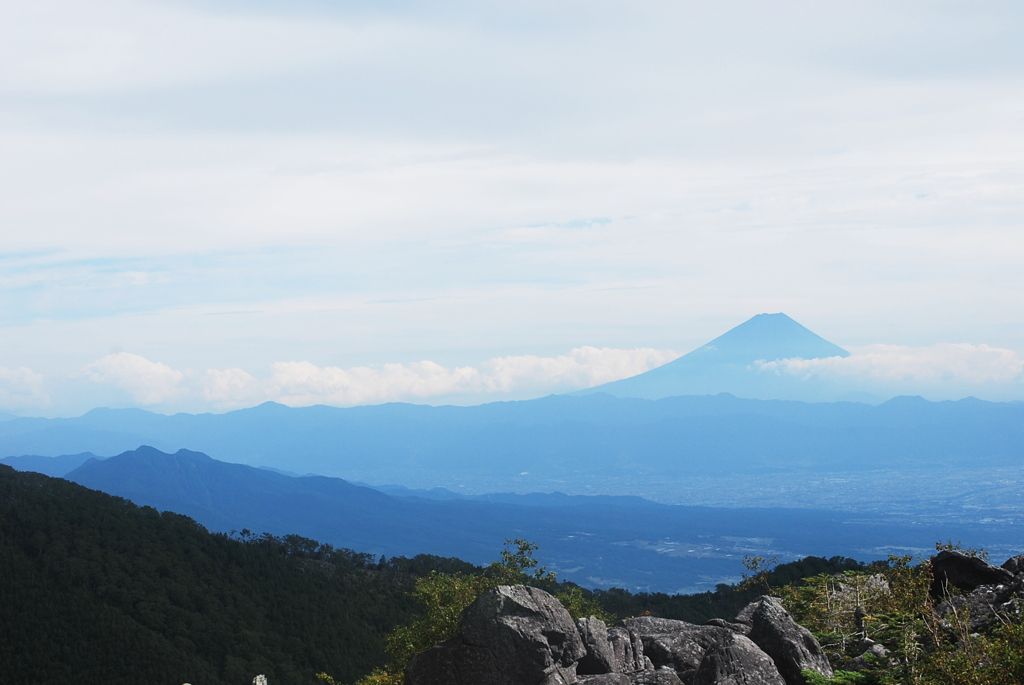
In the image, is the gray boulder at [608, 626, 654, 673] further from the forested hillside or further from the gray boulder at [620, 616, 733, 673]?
the forested hillside

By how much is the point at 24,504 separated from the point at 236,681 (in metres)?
55.3

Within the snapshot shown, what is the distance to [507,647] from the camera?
18.8 meters

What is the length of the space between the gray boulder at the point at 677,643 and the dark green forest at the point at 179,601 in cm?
6116

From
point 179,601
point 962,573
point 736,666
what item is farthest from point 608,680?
point 179,601

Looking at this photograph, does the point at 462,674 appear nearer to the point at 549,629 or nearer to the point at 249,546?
the point at 549,629

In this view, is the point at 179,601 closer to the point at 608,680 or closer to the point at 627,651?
the point at 627,651

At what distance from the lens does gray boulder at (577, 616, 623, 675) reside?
1936 centimetres

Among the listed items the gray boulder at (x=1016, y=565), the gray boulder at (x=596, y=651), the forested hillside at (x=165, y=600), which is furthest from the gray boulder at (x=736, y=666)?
the forested hillside at (x=165, y=600)

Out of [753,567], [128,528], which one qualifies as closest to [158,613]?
[128,528]

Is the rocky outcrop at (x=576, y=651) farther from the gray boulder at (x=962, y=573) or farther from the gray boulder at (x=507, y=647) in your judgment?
the gray boulder at (x=962, y=573)

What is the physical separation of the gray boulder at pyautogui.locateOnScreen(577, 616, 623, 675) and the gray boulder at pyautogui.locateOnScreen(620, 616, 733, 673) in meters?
1.63

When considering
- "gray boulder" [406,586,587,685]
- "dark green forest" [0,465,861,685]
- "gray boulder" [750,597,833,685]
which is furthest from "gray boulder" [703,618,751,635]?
"dark green forest" [0,465,861,685]

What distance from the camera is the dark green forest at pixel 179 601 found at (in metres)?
78.9

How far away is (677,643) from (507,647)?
535cm
